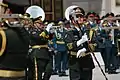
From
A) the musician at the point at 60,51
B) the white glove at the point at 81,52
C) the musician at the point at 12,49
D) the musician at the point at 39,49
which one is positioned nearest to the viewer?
the musician at the point at 12,49

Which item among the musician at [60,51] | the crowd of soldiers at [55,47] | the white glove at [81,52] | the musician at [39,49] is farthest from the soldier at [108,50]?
the white glove at [81,52]

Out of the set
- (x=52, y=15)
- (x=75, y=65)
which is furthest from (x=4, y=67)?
(x=52, y=15)

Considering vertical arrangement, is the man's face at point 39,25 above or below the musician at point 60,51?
above

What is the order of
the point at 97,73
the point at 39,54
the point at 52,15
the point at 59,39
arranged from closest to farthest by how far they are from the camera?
the point at 39,54 < the point at 97,73 < the point at 59,39 < the point at 52,15

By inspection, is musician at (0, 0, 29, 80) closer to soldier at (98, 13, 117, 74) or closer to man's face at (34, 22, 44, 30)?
man's face at (34, 22, 44, 30)

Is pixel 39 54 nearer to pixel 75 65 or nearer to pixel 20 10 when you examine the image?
pixel 75 65

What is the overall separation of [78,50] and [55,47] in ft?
17.2

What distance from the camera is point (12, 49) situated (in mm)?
3955

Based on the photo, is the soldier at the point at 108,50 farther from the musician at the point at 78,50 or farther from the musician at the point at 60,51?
the musician at the point at 78,50

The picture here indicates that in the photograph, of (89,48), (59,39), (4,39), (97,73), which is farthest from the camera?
(59,39)

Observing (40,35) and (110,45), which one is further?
(110,45)

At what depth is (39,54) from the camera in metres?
7.69

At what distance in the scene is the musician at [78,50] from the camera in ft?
19.7

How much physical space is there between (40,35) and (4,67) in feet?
12.7
